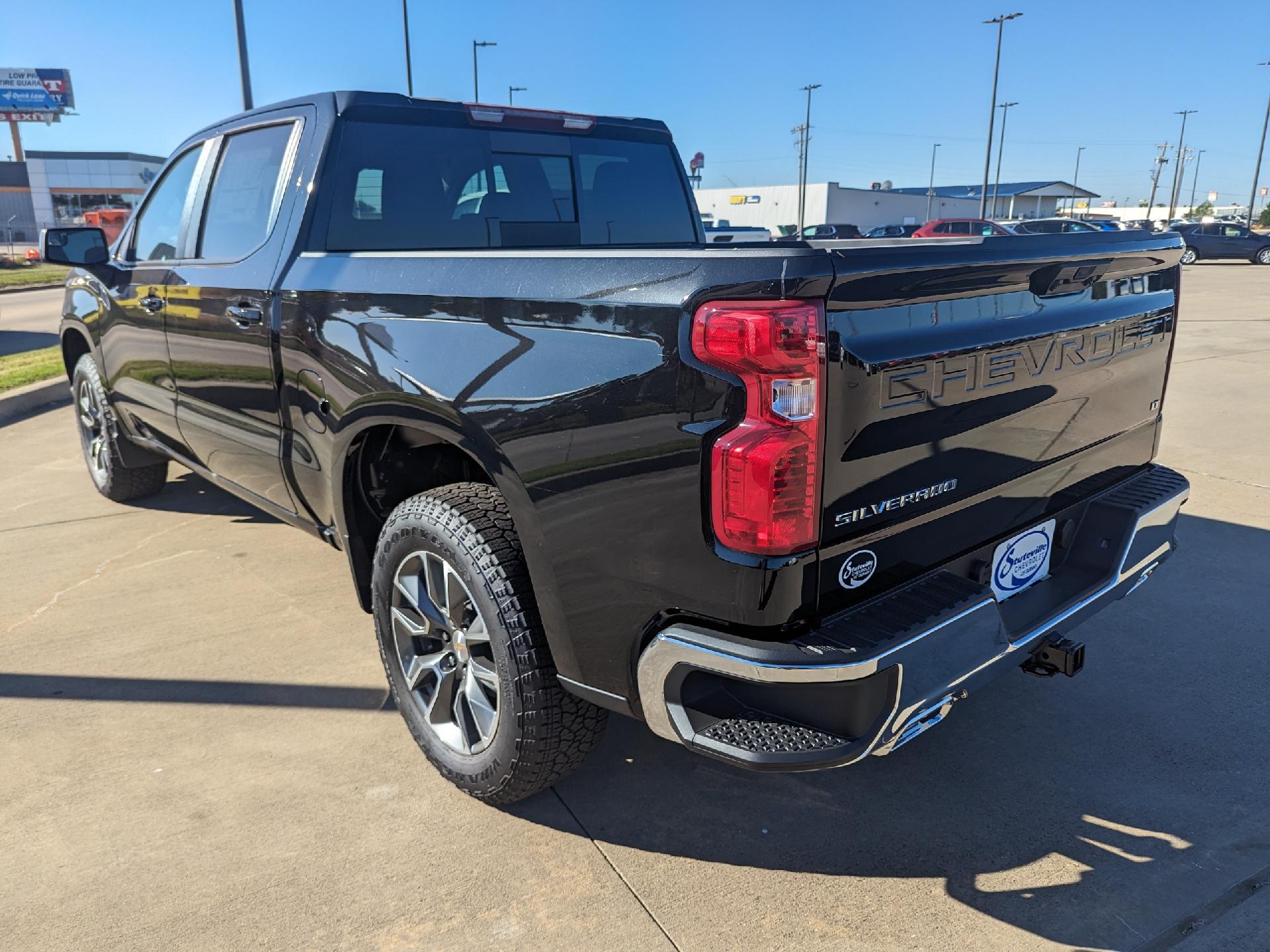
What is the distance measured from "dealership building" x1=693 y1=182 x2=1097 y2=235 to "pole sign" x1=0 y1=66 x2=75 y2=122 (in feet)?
175

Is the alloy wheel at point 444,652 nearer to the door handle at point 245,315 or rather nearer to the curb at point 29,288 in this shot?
the door handle at point 245,315

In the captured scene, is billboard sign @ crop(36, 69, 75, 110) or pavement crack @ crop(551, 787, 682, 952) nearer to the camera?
pavement crack @ crop(551, 787, 682, 952)

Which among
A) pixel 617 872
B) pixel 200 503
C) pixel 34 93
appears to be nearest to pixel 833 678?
pixel 617 872

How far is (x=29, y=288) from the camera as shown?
86.0ft

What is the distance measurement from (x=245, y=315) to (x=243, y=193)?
646 millimetres

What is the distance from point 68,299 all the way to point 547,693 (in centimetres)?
448

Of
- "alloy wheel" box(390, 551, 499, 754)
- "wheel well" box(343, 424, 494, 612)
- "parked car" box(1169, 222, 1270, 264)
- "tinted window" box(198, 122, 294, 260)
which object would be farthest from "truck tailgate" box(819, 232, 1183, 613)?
"parked car" box(1169, 222, 1270, 264)

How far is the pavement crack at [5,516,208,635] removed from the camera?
3.97 meters

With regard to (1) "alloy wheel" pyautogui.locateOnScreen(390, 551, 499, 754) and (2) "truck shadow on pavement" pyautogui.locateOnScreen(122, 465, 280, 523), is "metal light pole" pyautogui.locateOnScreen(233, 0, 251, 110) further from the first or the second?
(1) "alloy wheel" pyautogui.locateOnScreen(390, 551, 499, 754)

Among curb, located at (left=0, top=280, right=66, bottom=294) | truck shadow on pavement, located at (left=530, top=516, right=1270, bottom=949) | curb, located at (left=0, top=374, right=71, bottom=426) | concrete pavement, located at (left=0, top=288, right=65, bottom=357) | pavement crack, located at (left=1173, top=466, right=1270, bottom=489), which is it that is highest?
pavement crack, located at (left=1173, top=466, right=1270, bottom=489)

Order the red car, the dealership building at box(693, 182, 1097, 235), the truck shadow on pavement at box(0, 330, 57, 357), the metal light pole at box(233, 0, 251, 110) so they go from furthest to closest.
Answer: the dealership building at box(693, 182, 1097, 235), the red car, the metal light pole at box(233, 0, 251, 110), the truck shadow on pavement at box(0, 330, 57, 357)

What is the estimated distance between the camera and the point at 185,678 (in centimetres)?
346

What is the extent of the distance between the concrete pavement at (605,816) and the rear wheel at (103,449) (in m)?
1.54

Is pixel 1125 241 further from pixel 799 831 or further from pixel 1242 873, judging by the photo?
pixel 799 831
